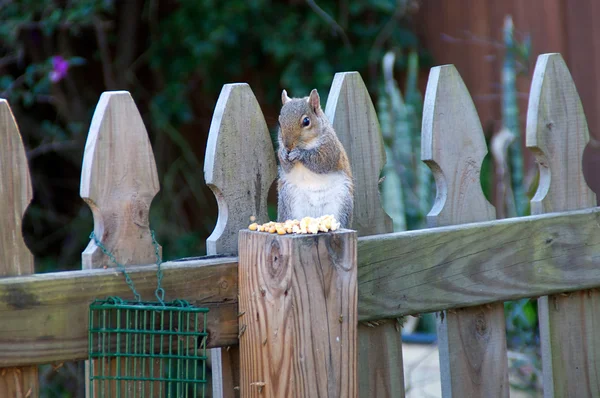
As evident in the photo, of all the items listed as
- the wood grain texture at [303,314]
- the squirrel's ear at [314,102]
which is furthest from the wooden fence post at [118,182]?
the squirrel's ear at [314,102]

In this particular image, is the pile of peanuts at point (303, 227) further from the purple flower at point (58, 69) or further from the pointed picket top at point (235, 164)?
the purple flower at point (58, 69)

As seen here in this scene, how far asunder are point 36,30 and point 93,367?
11.8 feet

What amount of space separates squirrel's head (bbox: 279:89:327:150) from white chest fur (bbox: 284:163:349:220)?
16 centimetres

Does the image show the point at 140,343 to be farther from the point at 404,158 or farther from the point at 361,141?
the point at 404,158

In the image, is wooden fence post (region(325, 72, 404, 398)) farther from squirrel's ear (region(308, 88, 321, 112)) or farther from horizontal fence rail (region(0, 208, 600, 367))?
squirrel's ear (region(308, 88, 321, 112))

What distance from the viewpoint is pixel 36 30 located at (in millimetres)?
4652

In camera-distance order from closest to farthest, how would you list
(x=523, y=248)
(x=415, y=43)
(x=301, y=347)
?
1. (x=301, y=347)
2. (x=523, y=248)
3. (x=415, y=43)

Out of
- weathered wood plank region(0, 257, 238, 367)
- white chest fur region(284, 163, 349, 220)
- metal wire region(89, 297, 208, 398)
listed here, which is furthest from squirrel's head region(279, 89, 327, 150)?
metal wire region(89, 297, 208, 398)

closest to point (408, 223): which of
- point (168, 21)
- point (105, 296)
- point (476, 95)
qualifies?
point (476, 95)

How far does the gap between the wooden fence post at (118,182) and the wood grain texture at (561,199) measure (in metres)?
1.00

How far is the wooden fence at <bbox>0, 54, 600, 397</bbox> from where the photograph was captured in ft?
4.81

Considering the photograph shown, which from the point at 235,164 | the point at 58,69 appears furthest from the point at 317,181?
the point at 58,69

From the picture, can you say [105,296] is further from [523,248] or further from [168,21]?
[168,21]

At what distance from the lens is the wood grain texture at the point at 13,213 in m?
1.45
